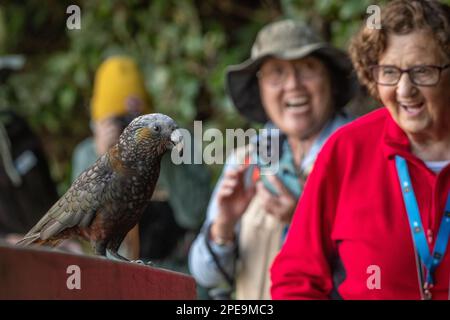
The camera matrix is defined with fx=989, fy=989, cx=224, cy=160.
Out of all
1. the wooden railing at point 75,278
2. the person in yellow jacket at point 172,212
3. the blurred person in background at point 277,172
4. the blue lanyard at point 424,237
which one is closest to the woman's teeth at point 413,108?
the blue lanyard at point 424,237

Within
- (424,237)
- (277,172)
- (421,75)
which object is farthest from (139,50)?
(424,237)

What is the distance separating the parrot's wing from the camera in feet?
5.49

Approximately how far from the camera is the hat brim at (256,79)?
3561 millimetres

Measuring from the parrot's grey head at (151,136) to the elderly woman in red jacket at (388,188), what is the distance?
1.05 metres

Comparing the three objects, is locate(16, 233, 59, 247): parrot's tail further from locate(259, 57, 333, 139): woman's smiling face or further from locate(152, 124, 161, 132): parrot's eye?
locate(259, 57, 333, 139): woman's smiling face

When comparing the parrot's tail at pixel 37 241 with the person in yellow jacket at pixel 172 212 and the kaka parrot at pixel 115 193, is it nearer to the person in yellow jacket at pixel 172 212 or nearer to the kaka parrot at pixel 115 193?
the kaka parrot at pixel 115 193

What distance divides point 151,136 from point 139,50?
15.8ft

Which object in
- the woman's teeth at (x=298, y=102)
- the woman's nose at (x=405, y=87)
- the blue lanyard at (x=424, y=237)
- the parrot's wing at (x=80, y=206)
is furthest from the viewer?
the woman's teeth at (x=298, y=102)

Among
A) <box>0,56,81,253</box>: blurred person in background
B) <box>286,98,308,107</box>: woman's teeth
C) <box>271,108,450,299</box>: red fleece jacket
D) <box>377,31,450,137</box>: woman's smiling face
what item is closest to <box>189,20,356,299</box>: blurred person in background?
<box>286,98,308,107</box>: woman's teeth

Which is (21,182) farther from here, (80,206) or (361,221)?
(80,206)

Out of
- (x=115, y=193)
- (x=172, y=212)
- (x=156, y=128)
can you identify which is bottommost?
(x=172, y=212)

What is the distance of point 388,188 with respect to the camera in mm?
2572
